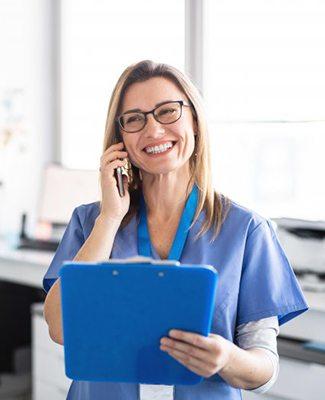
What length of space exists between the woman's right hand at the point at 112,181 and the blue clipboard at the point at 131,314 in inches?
14.1

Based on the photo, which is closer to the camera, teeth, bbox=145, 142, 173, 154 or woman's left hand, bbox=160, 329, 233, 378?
woman's left hand, bbox=160, 329, 233, 378

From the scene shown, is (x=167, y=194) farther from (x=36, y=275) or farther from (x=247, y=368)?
(x=36, y=275)

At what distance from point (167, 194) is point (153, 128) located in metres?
0.16

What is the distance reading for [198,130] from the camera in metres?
1.61

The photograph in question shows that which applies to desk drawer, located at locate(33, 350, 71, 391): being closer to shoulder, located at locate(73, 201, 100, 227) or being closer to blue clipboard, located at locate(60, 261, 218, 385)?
shoulder, located at locate(73, 201, 100, 227)

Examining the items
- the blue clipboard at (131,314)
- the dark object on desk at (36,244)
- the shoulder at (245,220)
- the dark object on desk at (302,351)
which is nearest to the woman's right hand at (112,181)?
the shoulder at (245,220)

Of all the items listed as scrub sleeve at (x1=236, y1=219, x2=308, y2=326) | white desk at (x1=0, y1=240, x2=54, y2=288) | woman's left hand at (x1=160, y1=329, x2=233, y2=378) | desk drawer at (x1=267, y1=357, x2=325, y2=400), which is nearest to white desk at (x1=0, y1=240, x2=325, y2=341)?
white desk at (x1=0, y1=240, x2=54, y2=288)

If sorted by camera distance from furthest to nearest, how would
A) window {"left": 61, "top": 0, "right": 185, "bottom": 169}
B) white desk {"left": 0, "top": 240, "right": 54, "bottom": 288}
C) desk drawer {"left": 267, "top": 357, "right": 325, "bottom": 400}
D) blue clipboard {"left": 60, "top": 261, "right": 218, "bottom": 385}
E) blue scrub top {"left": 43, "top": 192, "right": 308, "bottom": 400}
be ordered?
1. window {"left": 61, "top": 0, "right": 185, "bottom": 169}
2. white desk {"left": 0, "top": 240, "right": 54, "bottom": 288}
3. desk drawer {"left": 267, "top": 357, "right": 325, "bottom": 400}
4. blue scrub top {"left": 43, "top": 192, "right": 308, "bottom": 400}
5. blue clipboard {"left": 60, "top": 261, "right": 218, "bottom": 385}

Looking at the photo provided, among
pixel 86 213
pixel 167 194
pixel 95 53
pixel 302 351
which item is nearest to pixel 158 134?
pixel 167 194

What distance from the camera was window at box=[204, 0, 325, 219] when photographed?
3082 millimetres

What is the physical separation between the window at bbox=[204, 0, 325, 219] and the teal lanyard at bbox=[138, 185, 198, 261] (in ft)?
5.08

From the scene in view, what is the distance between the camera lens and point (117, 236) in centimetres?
164

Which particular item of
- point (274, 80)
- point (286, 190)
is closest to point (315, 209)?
point (286, 190)

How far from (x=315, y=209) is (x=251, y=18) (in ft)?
2.88
